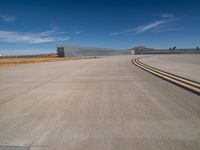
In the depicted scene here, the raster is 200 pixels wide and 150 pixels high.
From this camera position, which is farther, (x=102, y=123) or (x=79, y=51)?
(x=79, y=51)

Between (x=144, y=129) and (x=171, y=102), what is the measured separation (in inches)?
68.9

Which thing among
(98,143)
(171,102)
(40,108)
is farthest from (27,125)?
(171,102)

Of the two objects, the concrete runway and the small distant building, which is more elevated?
the small distant building

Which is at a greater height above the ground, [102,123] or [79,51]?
[79,51]

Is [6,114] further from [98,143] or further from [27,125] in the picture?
[98,143]

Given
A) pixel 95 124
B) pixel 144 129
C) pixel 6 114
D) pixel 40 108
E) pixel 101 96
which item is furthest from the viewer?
pixel 101 96

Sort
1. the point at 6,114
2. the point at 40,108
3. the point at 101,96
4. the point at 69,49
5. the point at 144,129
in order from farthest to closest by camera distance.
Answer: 1. the point at 69,49
2. the point at 101,96
3. the point at 40,108
4. the point at 6,114
5. the point at 144,129

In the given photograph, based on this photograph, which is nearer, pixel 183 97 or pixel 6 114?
pixel 6 114

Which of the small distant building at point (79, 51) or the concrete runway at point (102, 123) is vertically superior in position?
the small distant building at point (79, 51)

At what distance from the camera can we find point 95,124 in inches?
118

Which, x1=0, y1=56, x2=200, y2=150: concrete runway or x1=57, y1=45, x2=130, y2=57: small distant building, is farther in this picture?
x1=57, y1=45, x2=130, y2=57: small distant building

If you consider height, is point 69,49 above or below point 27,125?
above

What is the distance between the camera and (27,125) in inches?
119

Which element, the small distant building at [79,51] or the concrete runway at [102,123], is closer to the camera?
the concrete runway at [102,123]
